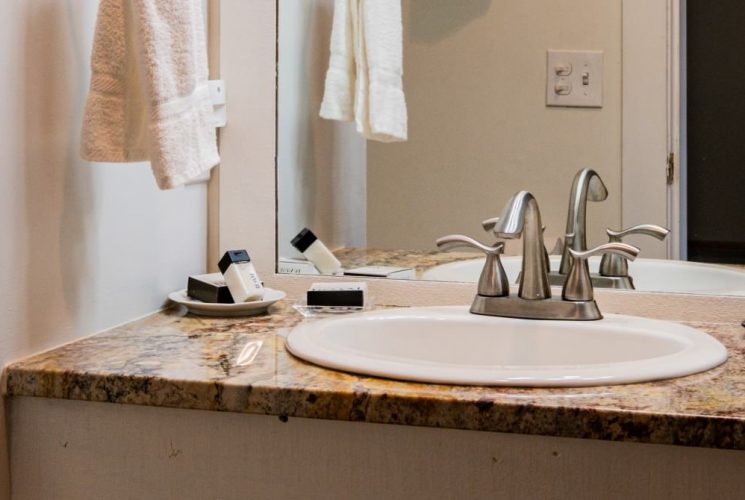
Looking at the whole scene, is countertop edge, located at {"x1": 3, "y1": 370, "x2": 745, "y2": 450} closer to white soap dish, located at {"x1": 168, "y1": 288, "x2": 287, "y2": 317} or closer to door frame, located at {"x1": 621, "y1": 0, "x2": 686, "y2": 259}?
white soap dish, located at {"x1": 168, "y1": 288, "x2": 287, "y2": 317}

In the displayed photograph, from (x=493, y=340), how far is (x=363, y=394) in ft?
1.21

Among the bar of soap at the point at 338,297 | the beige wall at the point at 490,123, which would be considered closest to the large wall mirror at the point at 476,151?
the beige wall at the point at 490,123

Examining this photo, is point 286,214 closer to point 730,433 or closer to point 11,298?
point 11,298

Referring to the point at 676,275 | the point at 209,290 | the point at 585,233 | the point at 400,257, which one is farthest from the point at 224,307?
the point at 676,275

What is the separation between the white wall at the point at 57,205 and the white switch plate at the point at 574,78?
60 centimetres

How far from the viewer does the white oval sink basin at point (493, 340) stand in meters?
1.07

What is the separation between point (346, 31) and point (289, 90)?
13cm

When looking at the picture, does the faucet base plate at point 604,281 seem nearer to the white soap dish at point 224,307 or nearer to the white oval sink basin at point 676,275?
the white oval sink basin at point 676,275

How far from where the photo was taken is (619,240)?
1347 millimetres

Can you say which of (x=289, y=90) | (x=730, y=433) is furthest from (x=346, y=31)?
(x=730, y=433)

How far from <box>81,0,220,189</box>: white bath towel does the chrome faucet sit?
0.40 metres

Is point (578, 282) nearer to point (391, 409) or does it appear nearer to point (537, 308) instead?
point (537, 308)

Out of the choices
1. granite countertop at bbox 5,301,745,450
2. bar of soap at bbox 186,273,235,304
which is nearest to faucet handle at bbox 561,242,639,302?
granite countertop at bbox 5,301,745,450

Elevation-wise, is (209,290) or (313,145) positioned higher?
(313,145)
